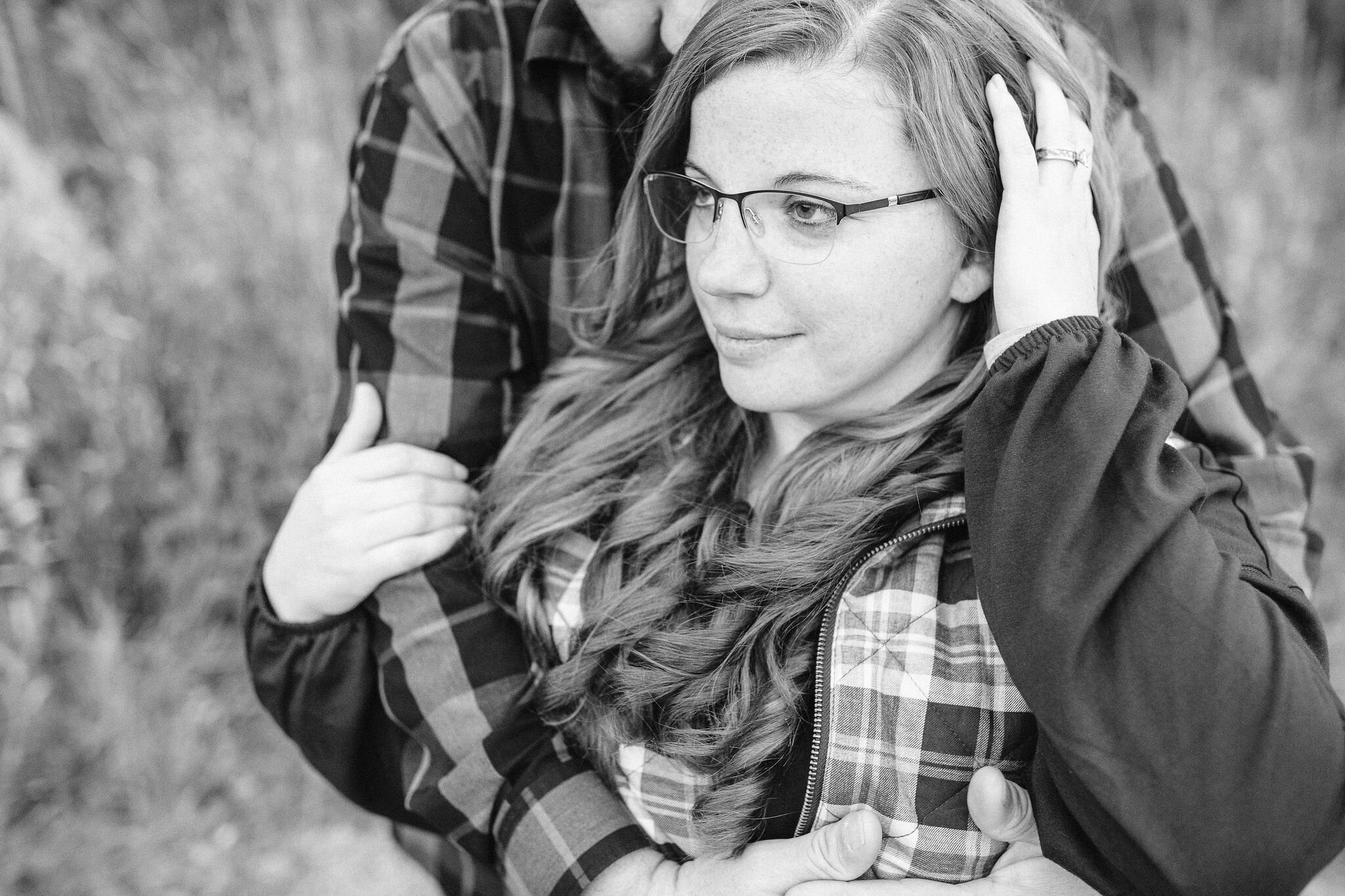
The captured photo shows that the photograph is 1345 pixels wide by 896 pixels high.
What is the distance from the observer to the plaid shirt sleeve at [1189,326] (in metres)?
2.04

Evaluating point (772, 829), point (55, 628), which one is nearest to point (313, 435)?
point (55, 628)

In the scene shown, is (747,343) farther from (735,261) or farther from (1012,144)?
(1012,144)

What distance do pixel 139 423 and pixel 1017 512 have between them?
262 centimetres

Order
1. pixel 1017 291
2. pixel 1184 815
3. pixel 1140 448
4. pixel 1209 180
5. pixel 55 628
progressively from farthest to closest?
1. pixel 1209 180
2. pixel 55 628
3. pixel 1017 291
4. pixel 1140 448
5. pixel 1184 815

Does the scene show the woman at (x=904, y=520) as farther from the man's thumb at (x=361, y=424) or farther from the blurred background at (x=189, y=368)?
the blurred background at (x=189, y=368)

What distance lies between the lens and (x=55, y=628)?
2965 millimetres

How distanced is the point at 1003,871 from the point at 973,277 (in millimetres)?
898

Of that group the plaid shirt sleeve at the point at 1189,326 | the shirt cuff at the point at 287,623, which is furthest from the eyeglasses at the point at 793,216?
the shirt cuff at the point at 287,623

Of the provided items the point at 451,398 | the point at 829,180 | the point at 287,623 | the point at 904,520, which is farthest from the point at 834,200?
the point at 287,623

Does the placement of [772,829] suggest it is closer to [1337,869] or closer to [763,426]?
[763,426]

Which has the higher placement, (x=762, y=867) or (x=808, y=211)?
(x=808, y=211)

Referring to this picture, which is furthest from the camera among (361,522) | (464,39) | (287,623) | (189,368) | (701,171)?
(189,368)

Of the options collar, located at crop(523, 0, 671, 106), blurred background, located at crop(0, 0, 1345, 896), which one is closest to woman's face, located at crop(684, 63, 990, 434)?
collar, located at crop(523, 0, 671, 106)

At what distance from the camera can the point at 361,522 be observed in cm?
190
